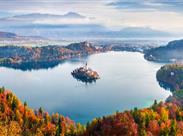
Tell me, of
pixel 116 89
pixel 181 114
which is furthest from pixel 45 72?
pixel 181 114

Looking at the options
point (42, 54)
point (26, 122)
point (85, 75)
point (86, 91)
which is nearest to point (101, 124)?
point (26, 122)

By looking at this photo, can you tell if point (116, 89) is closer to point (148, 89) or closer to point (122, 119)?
point (148, 89)

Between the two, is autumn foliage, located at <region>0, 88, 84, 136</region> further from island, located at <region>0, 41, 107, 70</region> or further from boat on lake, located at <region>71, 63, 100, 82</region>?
island, located at <region>0, 41, 107, 70</region>

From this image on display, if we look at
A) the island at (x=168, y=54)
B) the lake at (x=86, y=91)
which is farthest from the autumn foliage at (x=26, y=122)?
the island at (x=168, y=54)

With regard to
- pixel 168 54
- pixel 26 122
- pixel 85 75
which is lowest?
pixel 168 54

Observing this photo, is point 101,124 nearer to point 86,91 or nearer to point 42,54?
point 86,91

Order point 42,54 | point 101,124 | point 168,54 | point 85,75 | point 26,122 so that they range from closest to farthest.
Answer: point 101,124 → point 26,122 → point 85,75 → point 168,54 → point 42,54

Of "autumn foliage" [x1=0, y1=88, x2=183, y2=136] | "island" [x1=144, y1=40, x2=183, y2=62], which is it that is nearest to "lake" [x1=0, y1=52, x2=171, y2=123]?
"autumn foliage" [x1=0, y1=88, x2=183, y2=136]
